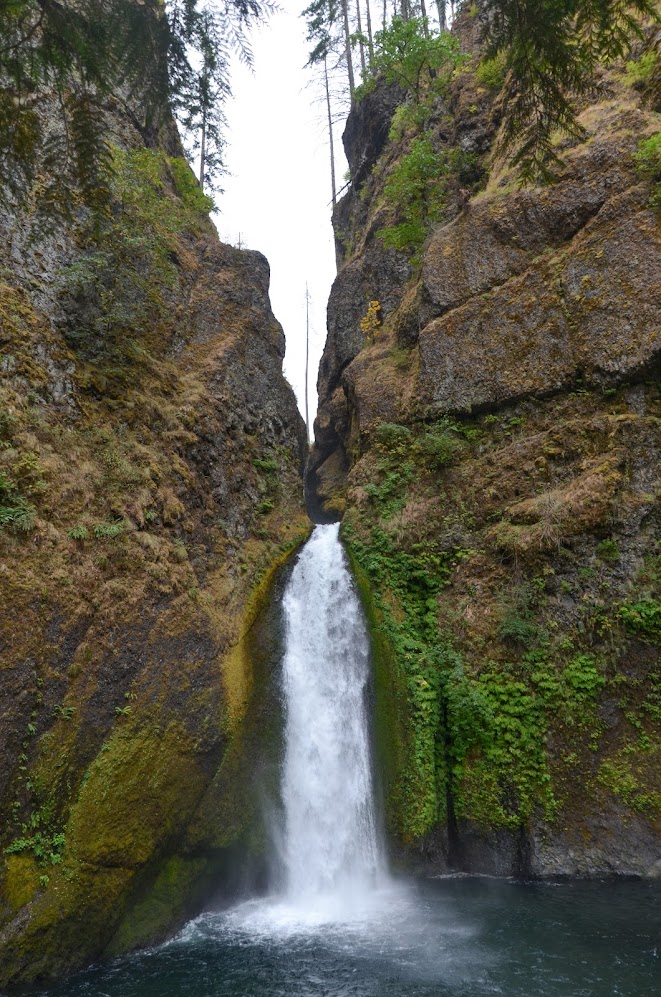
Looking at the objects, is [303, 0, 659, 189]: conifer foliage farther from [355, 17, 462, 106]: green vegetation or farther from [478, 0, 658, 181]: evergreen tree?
[355, 17, 462, 106]: green vegetation

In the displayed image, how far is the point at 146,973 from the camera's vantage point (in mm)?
6836

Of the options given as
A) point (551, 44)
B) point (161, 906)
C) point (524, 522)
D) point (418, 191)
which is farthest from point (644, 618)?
point (418, 191)

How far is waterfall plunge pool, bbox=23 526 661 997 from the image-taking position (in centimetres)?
644

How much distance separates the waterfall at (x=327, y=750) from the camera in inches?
357

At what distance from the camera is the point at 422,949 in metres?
7.10

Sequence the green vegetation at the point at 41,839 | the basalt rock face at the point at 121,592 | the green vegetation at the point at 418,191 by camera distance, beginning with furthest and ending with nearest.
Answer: the green vegetation at the point at 418,191 → the basalt rock face at the point at 121,592 → the green vegetation at the point at 41,839

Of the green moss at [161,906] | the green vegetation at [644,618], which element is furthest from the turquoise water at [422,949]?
the green vegetation at [644,618]

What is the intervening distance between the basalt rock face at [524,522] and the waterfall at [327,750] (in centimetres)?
47

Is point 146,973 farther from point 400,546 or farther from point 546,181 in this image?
point 546,181

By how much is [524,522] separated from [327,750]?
5.80m

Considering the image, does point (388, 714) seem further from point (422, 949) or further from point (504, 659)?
point (422, 949)

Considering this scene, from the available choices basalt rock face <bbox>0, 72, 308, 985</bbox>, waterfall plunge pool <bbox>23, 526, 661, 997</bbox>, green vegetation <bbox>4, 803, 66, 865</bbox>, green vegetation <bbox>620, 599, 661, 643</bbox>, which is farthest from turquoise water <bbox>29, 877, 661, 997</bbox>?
green vegetation <bbox>620, 599, 661, 643</bbox>

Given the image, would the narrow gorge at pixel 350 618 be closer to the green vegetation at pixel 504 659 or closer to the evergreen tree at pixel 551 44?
the green vegetation at pixel 504 659

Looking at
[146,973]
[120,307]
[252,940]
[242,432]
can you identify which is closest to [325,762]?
[252,940]
